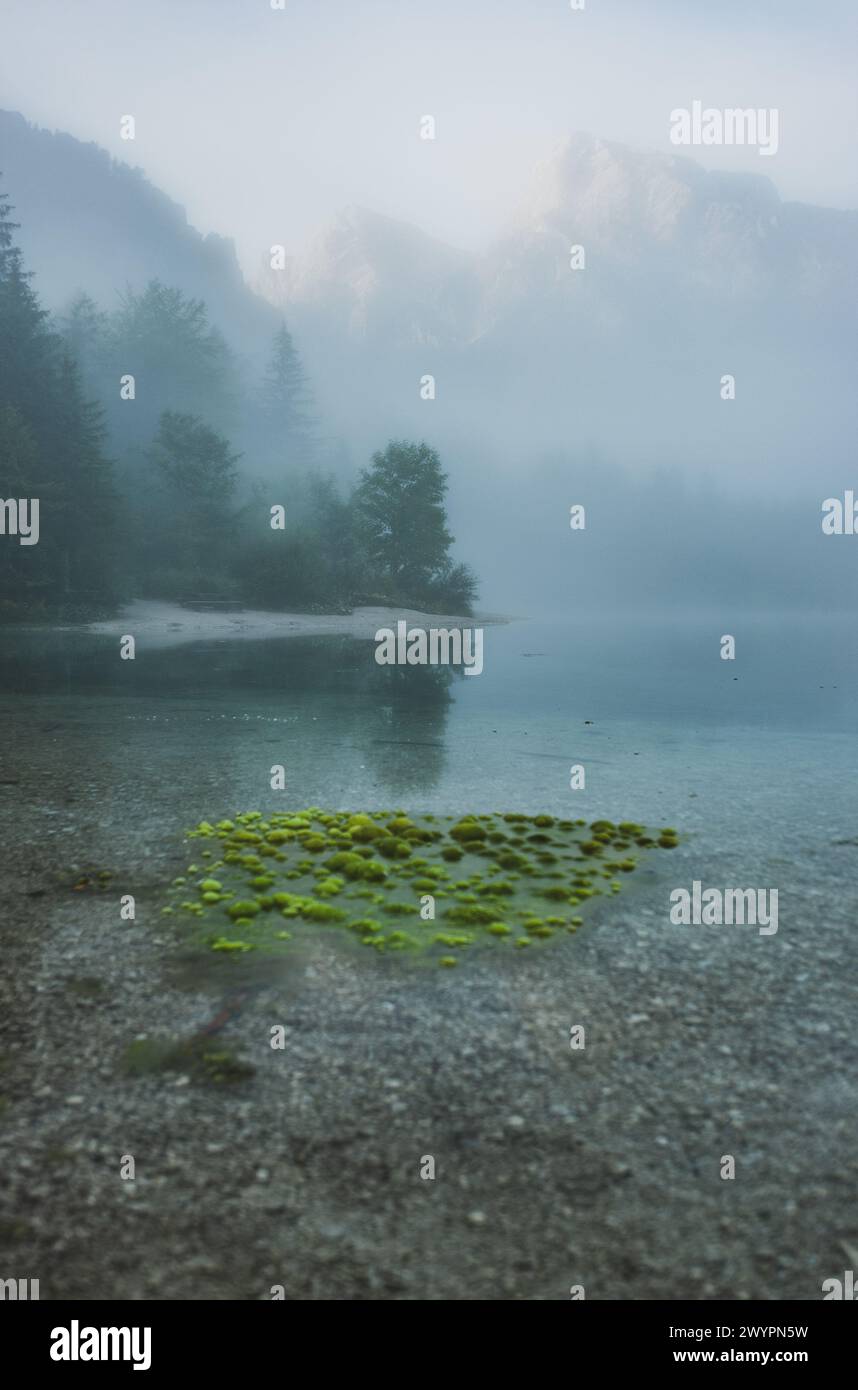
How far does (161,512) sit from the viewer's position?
61.4 m

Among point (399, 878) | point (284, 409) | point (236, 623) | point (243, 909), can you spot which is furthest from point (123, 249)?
point (243, 909)

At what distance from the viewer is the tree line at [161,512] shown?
44438mm

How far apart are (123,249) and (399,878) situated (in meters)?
213

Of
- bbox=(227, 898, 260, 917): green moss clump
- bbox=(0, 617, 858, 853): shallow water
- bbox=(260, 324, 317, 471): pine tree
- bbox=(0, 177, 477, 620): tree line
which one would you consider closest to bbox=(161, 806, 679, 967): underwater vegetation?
bbox=(227, 898, 260, 917): green moss clump

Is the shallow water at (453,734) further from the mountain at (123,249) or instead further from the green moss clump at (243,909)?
the mountain at (123,249)

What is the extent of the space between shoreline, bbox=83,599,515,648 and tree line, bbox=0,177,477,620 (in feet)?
5.54

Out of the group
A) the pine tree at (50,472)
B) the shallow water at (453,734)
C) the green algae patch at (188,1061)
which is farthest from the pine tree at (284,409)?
the green algae patch at (188,1061)

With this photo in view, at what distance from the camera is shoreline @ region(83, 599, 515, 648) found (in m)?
41.5

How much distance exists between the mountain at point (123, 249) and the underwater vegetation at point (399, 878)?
17851 cm

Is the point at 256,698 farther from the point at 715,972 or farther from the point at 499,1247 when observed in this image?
the point at 499,1247

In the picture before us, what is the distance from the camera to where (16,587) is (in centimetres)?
4272

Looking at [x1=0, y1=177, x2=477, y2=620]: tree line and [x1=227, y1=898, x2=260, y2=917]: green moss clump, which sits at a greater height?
[x1=0, y1=177, x2=477, y2=620]: tree line

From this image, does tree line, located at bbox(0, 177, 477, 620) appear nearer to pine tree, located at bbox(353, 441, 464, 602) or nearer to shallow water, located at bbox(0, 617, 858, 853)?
pine tree, located at bbox(353, 441, 464, 602)

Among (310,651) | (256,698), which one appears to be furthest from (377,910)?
(310,651)
